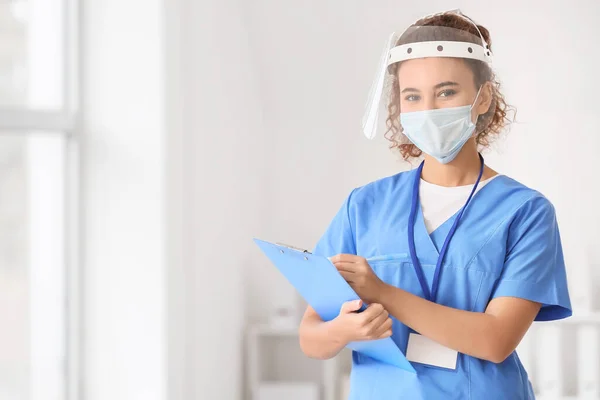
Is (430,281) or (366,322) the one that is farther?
(430,281)

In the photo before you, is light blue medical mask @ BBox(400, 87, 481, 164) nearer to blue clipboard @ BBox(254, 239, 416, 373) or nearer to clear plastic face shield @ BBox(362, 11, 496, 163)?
clear plastic face shield @ BBox(362, 11, 496, 163)

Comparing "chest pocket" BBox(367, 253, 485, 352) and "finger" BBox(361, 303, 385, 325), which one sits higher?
"chest pocket" BBox(367, 253, 485, 352)

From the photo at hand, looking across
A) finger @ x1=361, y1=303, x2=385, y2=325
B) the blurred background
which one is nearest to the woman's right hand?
finger @ x1=361, y1=303, x2=385, y2=325

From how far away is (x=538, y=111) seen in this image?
3.14 meters

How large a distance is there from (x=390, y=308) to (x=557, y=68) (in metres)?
2.26

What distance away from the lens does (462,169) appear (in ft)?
4.30

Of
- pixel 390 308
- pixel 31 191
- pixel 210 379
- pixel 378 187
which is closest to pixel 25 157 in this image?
pixel 31 191

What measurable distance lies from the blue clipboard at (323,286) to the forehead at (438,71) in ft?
1.14

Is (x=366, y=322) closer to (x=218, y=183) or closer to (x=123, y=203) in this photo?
(x=123, y=203)

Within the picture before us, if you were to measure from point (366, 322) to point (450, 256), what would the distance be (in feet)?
0.65

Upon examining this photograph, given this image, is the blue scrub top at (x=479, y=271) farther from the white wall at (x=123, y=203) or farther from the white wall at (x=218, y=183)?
the white wall at (x=218, y=183)

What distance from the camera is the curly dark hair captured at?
1265mm

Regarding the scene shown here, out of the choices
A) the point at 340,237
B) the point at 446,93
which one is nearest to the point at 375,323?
the point at 340,237

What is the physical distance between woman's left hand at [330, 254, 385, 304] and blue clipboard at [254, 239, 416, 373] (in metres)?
0.02
